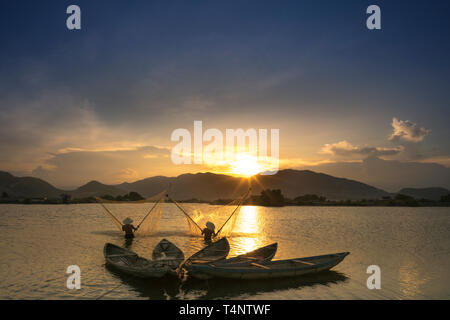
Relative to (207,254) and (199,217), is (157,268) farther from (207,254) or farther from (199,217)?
(199,217)

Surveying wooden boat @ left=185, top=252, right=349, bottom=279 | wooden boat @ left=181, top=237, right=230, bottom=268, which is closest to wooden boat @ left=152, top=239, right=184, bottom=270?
wooden boat @ left=181, top=237, right=230, bottom=268

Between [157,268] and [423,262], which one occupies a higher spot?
[157,268]

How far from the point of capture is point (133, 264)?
55.8ft

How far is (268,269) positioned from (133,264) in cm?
770

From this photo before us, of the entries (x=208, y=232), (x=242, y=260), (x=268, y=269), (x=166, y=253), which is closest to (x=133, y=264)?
(x=166, y=253)

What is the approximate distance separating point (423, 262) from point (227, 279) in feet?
51.4

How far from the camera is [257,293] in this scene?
13844mm

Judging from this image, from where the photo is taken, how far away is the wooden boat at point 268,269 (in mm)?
14727

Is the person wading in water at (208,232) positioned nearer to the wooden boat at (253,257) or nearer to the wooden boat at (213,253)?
the wooden boat at (213,253)

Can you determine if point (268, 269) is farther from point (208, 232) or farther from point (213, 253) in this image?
point (208, 232)

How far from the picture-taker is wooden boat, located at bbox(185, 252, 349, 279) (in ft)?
48.3

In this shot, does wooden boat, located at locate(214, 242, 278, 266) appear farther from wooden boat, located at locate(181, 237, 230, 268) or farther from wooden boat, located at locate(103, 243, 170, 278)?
wooden boat, located at locate(103, 243, 170, 278)
